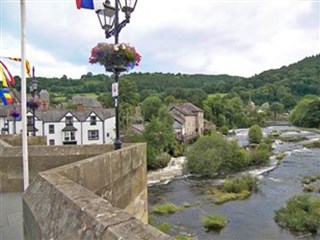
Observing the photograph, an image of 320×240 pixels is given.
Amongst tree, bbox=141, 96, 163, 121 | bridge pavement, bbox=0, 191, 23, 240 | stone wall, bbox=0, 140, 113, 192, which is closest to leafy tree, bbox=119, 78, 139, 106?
tree, bbox=141, 96, 163, 121

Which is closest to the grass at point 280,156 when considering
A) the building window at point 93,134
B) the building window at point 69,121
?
the building window at point 93,134

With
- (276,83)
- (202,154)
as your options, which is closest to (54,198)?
(202,154)

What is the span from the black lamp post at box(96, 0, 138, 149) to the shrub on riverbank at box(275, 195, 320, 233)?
18.0 meters

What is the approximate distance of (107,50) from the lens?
6.88 m

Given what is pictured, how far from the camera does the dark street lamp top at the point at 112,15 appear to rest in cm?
704

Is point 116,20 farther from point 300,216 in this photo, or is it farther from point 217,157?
point 217,157

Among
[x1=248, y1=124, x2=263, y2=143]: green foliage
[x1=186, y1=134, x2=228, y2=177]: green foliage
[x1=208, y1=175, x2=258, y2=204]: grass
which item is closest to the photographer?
[x1=208, y1=175, x2=258, y2=204]: grass

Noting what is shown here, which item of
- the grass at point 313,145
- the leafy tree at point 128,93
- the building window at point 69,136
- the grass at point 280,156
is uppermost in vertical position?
the leafy tree at point 128,93

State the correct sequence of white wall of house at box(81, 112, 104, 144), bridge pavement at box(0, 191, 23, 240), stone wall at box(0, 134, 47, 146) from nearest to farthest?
bridge pavement at box(0, 191, 23, 240) < stone wall at box(0, 134, 47, 146) < white wall of house at box(81, 112, 104, 144)

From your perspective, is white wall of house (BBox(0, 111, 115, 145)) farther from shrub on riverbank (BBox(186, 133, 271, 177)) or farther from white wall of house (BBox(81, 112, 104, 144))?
shrub on riverbank (BBox(186, 133, 271, 177))

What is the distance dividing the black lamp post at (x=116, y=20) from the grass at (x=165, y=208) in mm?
18211

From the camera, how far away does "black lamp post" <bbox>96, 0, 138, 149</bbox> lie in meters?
7.04

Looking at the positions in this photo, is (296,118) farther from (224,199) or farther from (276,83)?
(224,199)

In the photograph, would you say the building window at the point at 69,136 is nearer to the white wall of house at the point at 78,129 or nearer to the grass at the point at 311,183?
the white wall of house at the point at 78,129
